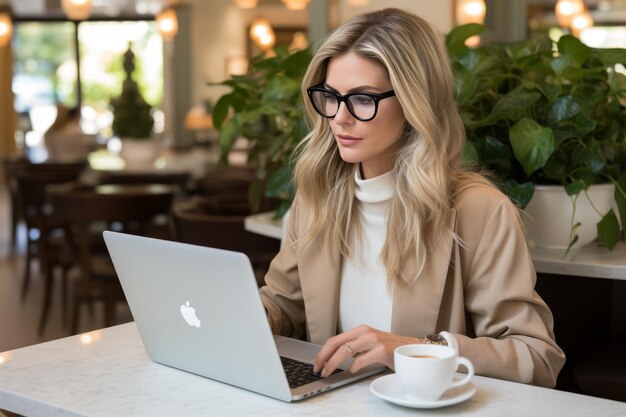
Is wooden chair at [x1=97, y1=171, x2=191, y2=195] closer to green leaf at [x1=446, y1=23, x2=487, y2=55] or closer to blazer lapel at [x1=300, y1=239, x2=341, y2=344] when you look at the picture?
green leaf at [x1=446, y1=23, x2=487, y2=55]

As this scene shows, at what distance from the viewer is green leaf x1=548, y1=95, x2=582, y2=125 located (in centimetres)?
248

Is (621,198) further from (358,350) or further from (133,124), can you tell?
(133,124)

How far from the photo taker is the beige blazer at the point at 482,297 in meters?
1.79

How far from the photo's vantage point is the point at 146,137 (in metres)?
7.83

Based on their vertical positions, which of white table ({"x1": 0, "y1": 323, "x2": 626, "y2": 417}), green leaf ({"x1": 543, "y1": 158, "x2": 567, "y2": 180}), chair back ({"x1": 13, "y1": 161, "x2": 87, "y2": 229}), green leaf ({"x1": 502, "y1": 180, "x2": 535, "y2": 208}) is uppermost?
green leaf ({"x1": 543, "y1": 158, "x2": 567, "y2": 180})

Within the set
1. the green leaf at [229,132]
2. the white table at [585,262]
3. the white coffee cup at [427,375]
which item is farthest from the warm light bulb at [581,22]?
the white coffee cup at [427,375]

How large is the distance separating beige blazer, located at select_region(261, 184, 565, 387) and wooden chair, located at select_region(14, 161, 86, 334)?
331 centimetres

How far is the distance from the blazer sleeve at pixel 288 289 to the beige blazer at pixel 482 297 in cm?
11

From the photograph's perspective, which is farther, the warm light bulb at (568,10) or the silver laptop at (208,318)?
the warm light bulb at (568,10)

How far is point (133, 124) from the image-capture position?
786cm

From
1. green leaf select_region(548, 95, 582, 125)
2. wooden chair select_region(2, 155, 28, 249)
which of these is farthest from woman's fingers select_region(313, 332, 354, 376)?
wooden chair select_region(2, 155, 28, 249)

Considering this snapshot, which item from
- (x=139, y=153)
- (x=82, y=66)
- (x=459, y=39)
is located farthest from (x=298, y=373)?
(x=82, y=66)

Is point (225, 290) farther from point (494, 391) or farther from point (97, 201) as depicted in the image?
point (97, 201)

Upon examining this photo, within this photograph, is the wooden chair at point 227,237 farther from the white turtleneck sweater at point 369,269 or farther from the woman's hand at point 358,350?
the woman's hand at point 358,350
